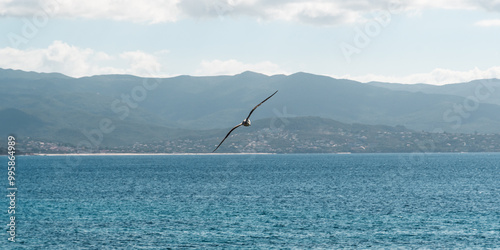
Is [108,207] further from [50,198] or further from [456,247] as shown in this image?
[456,247]

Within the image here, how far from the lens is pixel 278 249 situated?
78.4m

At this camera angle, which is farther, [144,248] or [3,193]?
[3,193]

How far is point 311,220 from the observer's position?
102m

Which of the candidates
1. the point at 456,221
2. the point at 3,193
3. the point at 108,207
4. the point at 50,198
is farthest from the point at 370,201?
the point at 3,193

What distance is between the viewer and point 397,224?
9788cm

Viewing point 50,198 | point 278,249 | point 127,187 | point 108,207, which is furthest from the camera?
point 127,187

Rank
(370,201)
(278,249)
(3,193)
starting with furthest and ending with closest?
1. (3,193)
2. (370,201)
3. (278,249)

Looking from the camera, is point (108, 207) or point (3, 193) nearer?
point (108, 207)

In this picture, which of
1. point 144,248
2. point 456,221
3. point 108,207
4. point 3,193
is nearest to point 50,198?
A: point 3,193

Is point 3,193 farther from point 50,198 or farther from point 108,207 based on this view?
point 108,207

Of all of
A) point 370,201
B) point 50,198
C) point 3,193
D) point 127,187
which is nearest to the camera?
point 370,201

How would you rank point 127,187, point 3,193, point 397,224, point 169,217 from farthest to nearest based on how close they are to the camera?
point 127,187 < point 3,193 < point 169,217 < point 397,224

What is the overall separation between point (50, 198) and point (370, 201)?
268 ft

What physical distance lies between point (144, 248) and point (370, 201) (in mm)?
69704
